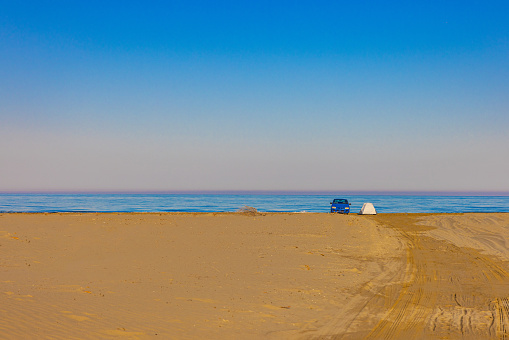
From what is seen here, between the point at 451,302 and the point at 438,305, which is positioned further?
the point at 451,302

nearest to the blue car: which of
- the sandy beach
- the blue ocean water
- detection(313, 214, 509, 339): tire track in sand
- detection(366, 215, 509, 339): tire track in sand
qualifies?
the blue ocean water

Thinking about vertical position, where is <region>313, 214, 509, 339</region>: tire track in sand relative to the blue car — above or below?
below

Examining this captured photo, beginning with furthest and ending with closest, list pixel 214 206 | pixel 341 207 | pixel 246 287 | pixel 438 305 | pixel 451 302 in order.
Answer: pixel 214 206 → pixel 341 207 → pixel 246 287 → pixel 451 302 → pixel 438 305

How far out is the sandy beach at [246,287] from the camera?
7.45 m

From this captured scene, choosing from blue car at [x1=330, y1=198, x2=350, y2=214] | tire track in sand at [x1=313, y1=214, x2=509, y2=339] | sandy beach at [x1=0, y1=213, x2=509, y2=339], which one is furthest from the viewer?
blue car at [x1=330, y1=198, x2=350, y2=214]

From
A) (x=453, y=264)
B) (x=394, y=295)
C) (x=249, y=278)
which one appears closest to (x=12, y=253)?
(x=249, y=278)

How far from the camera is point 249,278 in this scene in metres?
11.8

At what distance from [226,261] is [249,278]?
108 inches

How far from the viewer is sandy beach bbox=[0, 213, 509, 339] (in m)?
7.45

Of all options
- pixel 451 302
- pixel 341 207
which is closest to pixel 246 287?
pixel 451 302

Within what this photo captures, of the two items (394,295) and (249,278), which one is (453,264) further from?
(249,278)

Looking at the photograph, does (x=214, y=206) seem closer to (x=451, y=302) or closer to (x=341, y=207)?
(x=341, y=207)

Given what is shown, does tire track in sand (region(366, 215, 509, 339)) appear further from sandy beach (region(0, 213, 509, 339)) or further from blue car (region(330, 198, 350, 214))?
blue car (region(330, 198, 350, 214))

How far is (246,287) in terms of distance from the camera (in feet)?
35.1
